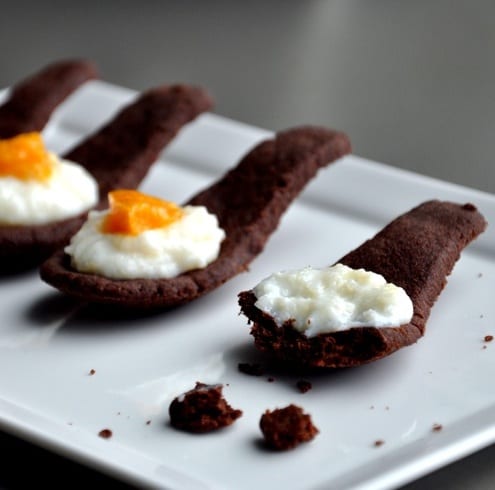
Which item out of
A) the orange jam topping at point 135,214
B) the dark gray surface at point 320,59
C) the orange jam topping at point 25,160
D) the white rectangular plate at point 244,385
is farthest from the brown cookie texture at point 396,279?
the dark gray surface at point 320,59

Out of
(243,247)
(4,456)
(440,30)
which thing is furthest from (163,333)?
(440,30)

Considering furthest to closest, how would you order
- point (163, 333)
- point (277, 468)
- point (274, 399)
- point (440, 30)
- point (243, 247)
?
point (440, 30), point (243, 247), point (163, 333), point (274, 399), point (277, 468)

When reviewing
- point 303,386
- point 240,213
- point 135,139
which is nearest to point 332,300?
point 303,386

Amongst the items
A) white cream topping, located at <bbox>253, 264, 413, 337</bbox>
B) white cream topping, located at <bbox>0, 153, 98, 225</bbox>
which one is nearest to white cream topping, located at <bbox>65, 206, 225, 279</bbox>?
white cream topping, located at <bbox>0, 153, 98, 225</bbox>

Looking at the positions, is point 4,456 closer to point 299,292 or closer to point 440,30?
point 299,292

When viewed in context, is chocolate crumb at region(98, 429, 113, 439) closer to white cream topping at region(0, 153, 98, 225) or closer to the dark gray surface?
white cream topping at region(0, 153, 98, 225)

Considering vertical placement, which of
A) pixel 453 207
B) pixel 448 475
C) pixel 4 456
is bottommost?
pixel 4 456

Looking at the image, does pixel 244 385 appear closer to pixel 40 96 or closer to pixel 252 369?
pixel 252 369
